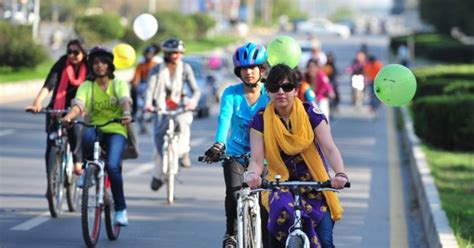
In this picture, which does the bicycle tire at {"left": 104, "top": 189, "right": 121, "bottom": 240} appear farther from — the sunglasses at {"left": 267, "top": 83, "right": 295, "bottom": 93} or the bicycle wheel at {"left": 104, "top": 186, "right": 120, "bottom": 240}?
the sunglasses at {"left": 267, "top": 83, "right": 295, "bottom": 93}

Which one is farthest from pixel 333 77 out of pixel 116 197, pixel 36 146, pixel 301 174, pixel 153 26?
pixel 301 174

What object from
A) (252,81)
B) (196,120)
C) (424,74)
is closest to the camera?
(252,81)

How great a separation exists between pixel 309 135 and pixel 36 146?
1433cm

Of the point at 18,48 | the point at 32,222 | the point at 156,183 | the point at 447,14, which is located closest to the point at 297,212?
the point at 32,222

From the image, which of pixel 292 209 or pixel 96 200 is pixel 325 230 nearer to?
pixel 292 209

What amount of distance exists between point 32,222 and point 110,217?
144cm

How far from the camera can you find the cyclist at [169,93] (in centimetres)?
1422

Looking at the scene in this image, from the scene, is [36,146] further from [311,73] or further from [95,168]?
[95,168]

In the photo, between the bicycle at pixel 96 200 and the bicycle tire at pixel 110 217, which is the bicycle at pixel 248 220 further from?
the bicycle tire at pixel 110 217

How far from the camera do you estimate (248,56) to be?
922 centimetres

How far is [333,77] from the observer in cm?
3183

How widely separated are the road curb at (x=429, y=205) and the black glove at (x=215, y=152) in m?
2.34

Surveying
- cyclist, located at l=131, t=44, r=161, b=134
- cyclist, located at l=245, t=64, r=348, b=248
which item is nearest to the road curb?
cyclist, located at l=245, t=64, r=348, b=248

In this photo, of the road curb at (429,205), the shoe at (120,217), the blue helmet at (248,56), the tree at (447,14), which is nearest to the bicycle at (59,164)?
the shoe at (120,217)
